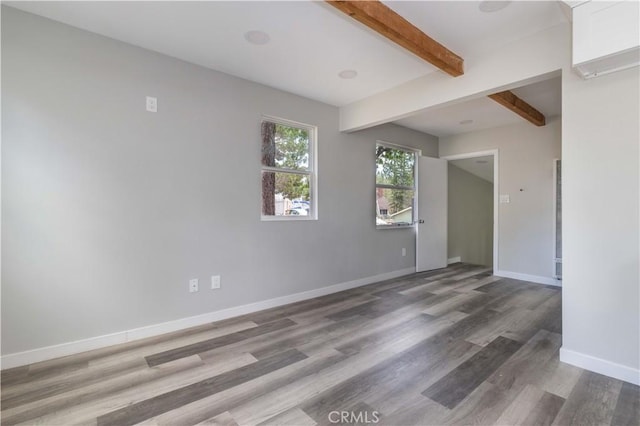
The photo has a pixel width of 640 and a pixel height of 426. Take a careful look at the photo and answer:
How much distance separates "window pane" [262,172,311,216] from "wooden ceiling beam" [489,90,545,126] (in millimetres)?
2391

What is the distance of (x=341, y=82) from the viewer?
10.9 ft

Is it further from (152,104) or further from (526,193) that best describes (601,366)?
(152,104)

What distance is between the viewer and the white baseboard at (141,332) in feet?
7.13

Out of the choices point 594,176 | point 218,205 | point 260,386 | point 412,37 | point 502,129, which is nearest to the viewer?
point 260,386

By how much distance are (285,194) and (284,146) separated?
588 millimetres

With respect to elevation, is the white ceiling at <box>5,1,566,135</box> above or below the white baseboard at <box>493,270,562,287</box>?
above

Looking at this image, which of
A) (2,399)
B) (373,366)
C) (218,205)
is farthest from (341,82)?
(2,399)

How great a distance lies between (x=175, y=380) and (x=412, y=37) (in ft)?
9.86

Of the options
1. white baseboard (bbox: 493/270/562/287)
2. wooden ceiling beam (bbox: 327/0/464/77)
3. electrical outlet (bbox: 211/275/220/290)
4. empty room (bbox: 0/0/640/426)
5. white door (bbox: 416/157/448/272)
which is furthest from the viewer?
white door (bbox: 416/157/448/272)

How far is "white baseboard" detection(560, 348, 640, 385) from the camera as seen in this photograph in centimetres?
193

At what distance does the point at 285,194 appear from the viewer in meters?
3.63

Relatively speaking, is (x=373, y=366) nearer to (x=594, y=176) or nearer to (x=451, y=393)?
(x=451, y=393)

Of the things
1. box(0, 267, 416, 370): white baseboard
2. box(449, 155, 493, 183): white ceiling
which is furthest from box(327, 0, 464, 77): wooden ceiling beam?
box(449, 155, 493, 183): white ceiling

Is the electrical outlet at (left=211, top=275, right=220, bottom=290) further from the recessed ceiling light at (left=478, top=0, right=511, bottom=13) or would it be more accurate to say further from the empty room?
the recessed ceiling light at (left=478, top=0, right=511, bottom=13)
